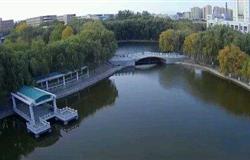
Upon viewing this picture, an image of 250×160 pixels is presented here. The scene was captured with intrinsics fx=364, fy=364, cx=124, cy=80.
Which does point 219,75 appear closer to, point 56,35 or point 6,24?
point 56,35

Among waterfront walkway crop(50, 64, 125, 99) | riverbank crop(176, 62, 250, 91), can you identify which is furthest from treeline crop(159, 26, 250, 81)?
waterfront walkway crop(50, 64, 125, 99)

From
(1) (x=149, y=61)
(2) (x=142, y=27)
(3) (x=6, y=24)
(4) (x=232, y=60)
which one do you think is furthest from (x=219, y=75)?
(3) (x=6, y=24)

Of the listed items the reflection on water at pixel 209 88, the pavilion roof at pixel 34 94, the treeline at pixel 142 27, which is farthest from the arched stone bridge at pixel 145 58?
the pavilion roof at pixel 34 94

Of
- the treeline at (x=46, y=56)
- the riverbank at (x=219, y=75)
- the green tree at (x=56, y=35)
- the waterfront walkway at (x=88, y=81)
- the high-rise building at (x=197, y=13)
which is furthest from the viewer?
the high-rise building at (x=197, y=13)

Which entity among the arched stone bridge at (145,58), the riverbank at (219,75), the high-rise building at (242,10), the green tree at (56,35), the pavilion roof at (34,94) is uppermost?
the high-rise building at (242,10)

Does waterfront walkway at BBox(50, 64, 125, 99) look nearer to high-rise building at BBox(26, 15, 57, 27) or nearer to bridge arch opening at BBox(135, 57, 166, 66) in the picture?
bridge arch opening at BBox(135, 57, 166, 66)

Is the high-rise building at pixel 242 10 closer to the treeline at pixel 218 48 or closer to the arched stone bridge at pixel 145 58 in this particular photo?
the treeline at pixel 218 48

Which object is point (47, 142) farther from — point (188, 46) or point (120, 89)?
point (188, 46)
